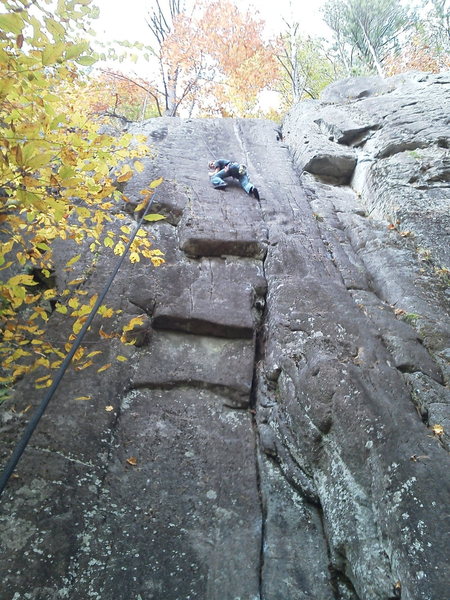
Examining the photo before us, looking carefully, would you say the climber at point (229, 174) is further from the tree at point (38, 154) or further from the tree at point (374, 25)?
the tree at point (374, 25)

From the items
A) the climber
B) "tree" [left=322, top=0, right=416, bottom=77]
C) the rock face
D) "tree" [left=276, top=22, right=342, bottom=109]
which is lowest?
the rock face

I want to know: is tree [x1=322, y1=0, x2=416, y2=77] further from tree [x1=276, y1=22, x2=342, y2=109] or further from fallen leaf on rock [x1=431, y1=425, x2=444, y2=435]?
fallen leaf on rock [x1=431, y1=425, x2=444, y2=435]

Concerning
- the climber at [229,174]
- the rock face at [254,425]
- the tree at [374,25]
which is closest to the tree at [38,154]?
the rock face at [254,425]

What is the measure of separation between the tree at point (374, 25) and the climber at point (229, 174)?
15.1 meters

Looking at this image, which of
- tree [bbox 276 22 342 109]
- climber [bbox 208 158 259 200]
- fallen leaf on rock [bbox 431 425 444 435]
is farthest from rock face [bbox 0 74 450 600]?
tree [bbox 276 22 342 109]

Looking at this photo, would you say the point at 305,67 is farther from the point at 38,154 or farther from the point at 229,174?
the point at 38,154

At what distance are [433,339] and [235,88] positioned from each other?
16.1 metres

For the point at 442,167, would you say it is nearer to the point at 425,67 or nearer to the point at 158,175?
the point at 158,175

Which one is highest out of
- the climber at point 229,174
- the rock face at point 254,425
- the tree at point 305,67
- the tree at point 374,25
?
the tree at point 374,25

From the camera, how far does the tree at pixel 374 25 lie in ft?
61.4

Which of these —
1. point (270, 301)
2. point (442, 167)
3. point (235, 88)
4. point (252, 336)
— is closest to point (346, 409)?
point (252, 336)

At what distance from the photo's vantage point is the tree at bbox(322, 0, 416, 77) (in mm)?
18703

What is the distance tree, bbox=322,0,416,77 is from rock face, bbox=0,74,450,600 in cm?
1638

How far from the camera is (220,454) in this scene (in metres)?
3.74
